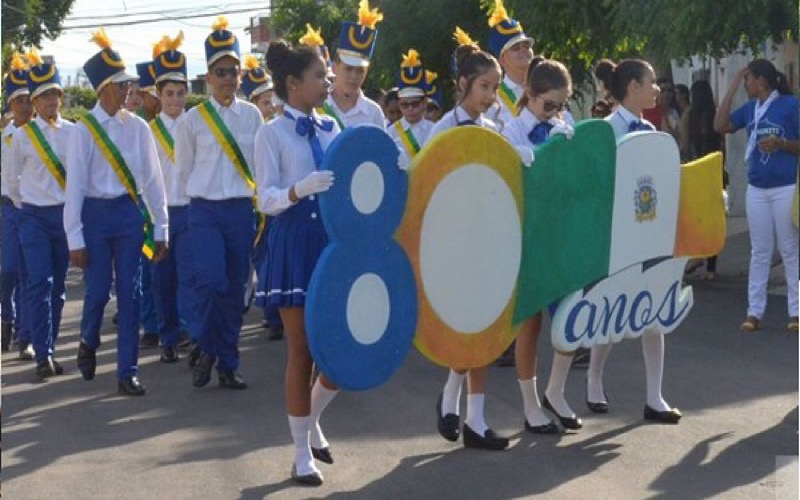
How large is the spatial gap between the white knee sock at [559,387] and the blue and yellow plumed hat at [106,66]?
10.3ft

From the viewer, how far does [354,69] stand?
9.35 metres

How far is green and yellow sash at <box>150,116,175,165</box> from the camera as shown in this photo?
40.4ft

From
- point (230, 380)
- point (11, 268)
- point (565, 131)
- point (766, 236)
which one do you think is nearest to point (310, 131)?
point (565, 131)

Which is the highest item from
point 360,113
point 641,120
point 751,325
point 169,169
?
point 360,113

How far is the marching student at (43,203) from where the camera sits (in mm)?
11039

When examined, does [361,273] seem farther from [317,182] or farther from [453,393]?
[453,393]

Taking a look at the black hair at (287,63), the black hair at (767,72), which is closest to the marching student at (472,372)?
the black hair at (287,63)

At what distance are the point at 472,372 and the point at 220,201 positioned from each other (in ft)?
8.53

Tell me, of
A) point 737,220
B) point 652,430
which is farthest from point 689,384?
point 737,220

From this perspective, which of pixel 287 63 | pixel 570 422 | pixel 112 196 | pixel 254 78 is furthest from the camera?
pixel 254 78

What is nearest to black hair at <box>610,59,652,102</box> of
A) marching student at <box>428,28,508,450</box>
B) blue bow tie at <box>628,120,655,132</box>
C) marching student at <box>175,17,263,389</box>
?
blue bow tie at <box>628,120,655,132</box>

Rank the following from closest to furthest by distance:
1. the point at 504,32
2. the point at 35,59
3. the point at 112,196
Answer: the point at 112,196 → the point at 504,32 → the point at 35,59

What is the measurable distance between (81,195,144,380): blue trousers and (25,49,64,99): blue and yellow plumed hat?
154 centimetres

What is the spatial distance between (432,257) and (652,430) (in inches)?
69.6
